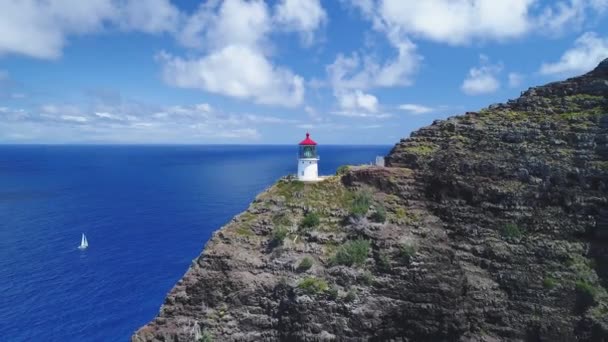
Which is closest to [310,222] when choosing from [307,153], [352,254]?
[352,254]

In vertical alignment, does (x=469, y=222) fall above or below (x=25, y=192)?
above

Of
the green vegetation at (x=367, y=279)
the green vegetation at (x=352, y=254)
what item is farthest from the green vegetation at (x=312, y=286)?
the green vegetation at (x=367, y=279)

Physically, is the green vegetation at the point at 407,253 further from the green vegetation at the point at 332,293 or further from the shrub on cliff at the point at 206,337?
the shrub on cliff at the point at 206,337

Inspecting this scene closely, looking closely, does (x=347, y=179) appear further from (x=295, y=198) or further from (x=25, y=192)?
(x=25, y=192)

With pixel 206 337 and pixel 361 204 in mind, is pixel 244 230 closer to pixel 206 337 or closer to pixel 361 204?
pixel 206 337

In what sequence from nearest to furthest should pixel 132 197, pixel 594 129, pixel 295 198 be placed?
pixel 594 129 < pixel 295 198 < pixel 132 197

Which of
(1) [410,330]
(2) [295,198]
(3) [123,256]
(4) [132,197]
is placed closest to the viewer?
(1) [410,330]

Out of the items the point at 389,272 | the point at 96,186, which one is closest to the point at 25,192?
the point at 96,186
